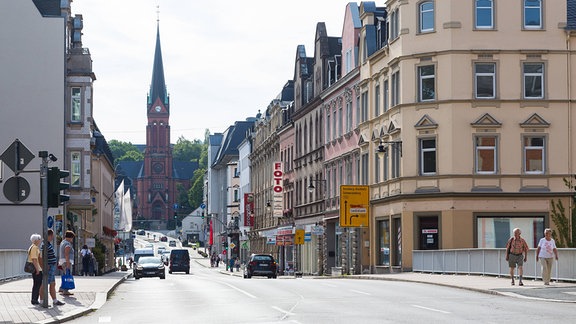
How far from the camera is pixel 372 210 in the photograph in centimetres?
5709

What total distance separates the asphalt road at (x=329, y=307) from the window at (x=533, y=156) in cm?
1909

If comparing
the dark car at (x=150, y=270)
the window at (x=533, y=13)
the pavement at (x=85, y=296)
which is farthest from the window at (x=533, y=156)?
the dark car at (x=150, y=270)

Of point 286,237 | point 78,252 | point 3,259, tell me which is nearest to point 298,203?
point 286,237

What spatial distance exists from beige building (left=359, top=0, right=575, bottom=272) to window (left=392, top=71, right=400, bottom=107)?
1735 mm

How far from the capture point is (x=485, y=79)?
5006 cm

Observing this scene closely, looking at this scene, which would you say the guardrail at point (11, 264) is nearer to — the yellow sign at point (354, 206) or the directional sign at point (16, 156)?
the yellow sign at point (354, 206)

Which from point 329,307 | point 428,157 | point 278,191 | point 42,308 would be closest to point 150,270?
point 428,157

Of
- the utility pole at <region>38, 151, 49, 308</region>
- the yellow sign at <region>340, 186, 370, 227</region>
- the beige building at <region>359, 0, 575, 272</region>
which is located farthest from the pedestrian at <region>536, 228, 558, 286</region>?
the yellow sign at <region>340, 186, 370, 227</region>

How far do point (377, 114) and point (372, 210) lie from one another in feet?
16.1

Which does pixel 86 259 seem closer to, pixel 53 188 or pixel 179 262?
pixel 179 262

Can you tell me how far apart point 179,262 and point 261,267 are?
853 inches

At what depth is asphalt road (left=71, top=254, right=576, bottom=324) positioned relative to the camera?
20.2 metres

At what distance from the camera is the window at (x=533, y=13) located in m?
50.2

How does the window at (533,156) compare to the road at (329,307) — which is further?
the window at (533,156)
